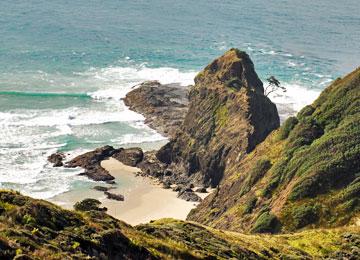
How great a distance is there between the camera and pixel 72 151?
8488 centimetres

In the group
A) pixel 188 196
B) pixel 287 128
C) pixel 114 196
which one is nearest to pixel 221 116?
pixel 188 196

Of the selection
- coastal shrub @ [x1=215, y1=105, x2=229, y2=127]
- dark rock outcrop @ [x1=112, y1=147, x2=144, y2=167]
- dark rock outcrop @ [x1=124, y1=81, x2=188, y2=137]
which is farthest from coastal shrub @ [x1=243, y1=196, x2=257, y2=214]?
dark rock outcrop @ [x1=124, y1=81, x2=188, y2=137]

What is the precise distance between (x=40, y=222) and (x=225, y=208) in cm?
3943

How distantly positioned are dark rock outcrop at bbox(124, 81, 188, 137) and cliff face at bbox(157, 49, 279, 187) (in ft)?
36.1

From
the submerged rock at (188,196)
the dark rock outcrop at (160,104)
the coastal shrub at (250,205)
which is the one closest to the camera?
the coastal shrub at (250,205)

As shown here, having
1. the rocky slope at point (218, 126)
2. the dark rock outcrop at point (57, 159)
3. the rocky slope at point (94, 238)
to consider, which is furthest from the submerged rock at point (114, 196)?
the rocky slope at point (94, 238)

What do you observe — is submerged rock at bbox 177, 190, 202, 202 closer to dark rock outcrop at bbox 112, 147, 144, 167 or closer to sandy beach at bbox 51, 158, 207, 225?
sandy beach at bbox 51, 158, 207, 225

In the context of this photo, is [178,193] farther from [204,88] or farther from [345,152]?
[345,152]

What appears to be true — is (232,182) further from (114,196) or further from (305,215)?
(114,196)

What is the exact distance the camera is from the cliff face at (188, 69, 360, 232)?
45.9 metres

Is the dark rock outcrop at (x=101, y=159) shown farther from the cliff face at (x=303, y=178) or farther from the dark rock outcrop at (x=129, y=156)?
the cliff face at (x=303, y=178)

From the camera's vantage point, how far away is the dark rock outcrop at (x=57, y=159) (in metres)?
78.9

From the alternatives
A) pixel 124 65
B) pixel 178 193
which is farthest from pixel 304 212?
pixel 124 65

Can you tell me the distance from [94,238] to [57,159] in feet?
202
